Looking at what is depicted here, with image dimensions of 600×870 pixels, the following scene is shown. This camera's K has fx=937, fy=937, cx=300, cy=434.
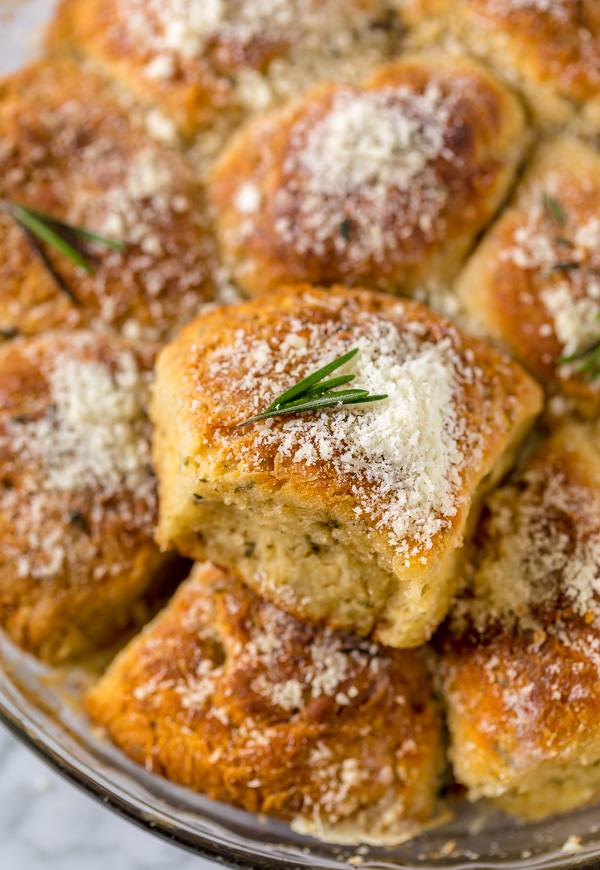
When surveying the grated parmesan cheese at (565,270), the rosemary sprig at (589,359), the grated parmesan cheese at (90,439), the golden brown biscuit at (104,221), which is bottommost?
the rosemary sprig at (589,359)

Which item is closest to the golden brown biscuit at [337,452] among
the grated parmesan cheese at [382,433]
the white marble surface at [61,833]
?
the grated parmesan cheese at [382,433]

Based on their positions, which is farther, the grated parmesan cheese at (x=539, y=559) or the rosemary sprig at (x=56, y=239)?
the rosemary sprig at (x=56, y=239)

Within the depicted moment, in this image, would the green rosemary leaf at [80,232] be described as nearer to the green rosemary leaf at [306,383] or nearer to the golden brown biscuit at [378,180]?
the golden brown biscuit at [378,180]

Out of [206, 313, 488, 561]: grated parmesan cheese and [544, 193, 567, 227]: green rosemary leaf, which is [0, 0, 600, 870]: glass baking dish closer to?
[206, 313, 488, 561]: grated parmesan cheese

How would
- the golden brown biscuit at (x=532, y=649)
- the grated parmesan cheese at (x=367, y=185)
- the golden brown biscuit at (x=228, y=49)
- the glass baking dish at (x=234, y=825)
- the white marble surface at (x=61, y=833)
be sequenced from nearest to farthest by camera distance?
the golden brown biscuit at (x=532, y=649)
the glass baking dish at (x=234, y=825)
the grated parmesan cheese at (x=367, y=185)
the golden brown biscuit at (x=228, y=49)
the white marble surface at (x=61, y=833)

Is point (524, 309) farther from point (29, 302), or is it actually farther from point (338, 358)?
point (29, 302)

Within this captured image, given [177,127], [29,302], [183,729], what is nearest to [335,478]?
[183,729]

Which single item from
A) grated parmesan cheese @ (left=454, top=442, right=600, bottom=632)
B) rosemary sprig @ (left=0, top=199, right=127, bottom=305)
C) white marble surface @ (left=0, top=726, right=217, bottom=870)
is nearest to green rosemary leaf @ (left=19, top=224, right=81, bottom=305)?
rosemary sprig @ (left=0, top=199, right=127, bottom=305)
